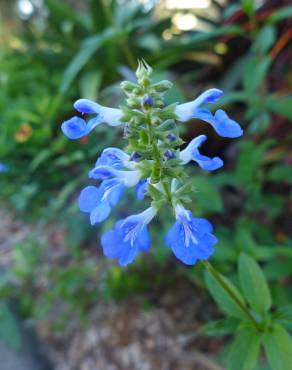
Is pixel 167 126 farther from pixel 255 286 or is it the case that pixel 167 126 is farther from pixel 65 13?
pixel 65 13

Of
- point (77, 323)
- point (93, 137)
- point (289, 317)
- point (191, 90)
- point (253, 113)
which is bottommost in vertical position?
point (289, 317)

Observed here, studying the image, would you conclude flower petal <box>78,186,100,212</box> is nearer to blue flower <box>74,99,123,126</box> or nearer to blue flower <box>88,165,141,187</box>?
blue flower <box>88,165,141,187</box>

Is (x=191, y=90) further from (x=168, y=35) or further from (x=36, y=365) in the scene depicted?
(x=36, y=365)

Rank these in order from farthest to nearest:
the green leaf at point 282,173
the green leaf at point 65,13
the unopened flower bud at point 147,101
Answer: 1. the green leaf at point 65,13
2. the green leaf at point 282,173
3. the unopened flower bud at point 147,101

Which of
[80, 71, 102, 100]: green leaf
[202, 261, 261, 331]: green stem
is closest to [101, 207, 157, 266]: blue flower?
[202, 261, 261, 331]: green stem

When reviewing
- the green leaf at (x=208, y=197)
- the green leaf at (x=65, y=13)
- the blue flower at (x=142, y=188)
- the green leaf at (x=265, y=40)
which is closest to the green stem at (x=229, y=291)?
the blue flower at (x=142, y=188)

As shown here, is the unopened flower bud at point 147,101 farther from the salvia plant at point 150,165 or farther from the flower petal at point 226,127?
the flower petal at point 226,127

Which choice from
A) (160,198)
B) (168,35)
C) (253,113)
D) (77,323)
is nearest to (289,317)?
(160,198)
